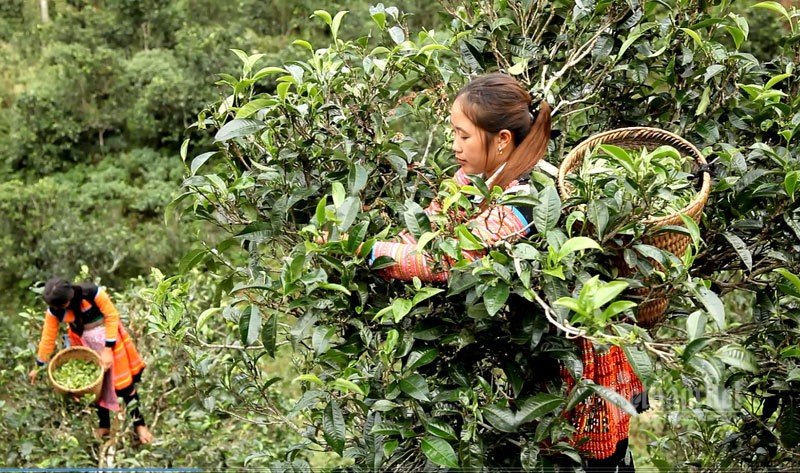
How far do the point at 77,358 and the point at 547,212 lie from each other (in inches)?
121

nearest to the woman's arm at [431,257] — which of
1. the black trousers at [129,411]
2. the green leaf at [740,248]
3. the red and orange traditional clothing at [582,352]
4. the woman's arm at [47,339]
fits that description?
the red and orange traditional clothing at [582,352]

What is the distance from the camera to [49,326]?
12.3 feet

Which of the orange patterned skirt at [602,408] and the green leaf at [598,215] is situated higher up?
the green leaf at [598,215]

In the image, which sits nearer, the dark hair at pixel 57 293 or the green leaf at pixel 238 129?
the green leaf at pixel 238 129

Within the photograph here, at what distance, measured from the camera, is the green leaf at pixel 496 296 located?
4.11 feet

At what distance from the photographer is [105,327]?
3.81 meters

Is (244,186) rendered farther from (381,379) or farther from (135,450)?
(135,450)

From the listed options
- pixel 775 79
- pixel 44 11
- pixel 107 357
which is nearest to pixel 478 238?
pixel 775 79

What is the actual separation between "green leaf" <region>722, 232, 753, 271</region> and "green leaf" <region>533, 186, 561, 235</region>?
455 mm

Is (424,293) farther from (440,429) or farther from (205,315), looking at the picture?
(205,315)

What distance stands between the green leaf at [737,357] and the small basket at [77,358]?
307 centimetres

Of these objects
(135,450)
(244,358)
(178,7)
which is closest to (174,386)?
(135,450)

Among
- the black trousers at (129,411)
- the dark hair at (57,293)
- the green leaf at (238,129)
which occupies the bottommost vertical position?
the black trousers at (129,411)

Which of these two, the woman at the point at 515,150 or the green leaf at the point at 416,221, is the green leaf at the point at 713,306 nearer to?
the woman at the point at 515,150
